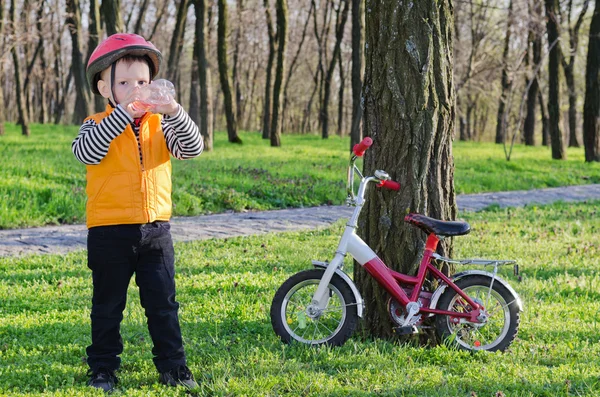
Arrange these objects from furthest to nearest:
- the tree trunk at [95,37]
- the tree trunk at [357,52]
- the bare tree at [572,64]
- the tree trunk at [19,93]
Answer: the bare tree at [572,64]
the tree trunk at [19,93]
the tree trunk at [95,37]
the tree trunk at [357,52]

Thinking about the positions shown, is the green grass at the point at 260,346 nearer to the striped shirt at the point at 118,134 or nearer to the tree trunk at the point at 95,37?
the striped shirt at the point at 118,134

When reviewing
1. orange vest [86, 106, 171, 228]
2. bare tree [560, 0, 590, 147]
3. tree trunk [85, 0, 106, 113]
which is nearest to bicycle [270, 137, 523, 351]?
orange vest [86, 106, 171, 228]

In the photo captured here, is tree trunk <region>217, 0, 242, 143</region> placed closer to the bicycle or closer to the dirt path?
the dirt path

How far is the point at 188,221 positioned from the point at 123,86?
7060mm

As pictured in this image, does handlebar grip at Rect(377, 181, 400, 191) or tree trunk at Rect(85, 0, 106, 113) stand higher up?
tree trunk at Rect(85, 0, 106, 113)

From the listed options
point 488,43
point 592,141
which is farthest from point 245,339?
point 488,43

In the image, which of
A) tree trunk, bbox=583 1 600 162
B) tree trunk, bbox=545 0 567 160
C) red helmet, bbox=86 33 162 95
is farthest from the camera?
tree trunk, bbox=545 0 567 160

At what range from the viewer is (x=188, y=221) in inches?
422

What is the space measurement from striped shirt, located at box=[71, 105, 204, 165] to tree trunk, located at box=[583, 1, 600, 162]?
1912 cm

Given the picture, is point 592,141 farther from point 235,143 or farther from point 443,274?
point 443,274

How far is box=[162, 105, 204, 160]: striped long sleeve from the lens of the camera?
3.75m

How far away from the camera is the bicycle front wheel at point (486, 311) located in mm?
4461

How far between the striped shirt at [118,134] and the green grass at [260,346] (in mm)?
1242

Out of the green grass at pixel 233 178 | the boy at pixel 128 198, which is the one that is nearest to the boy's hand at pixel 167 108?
the boy at pixel 128 198
